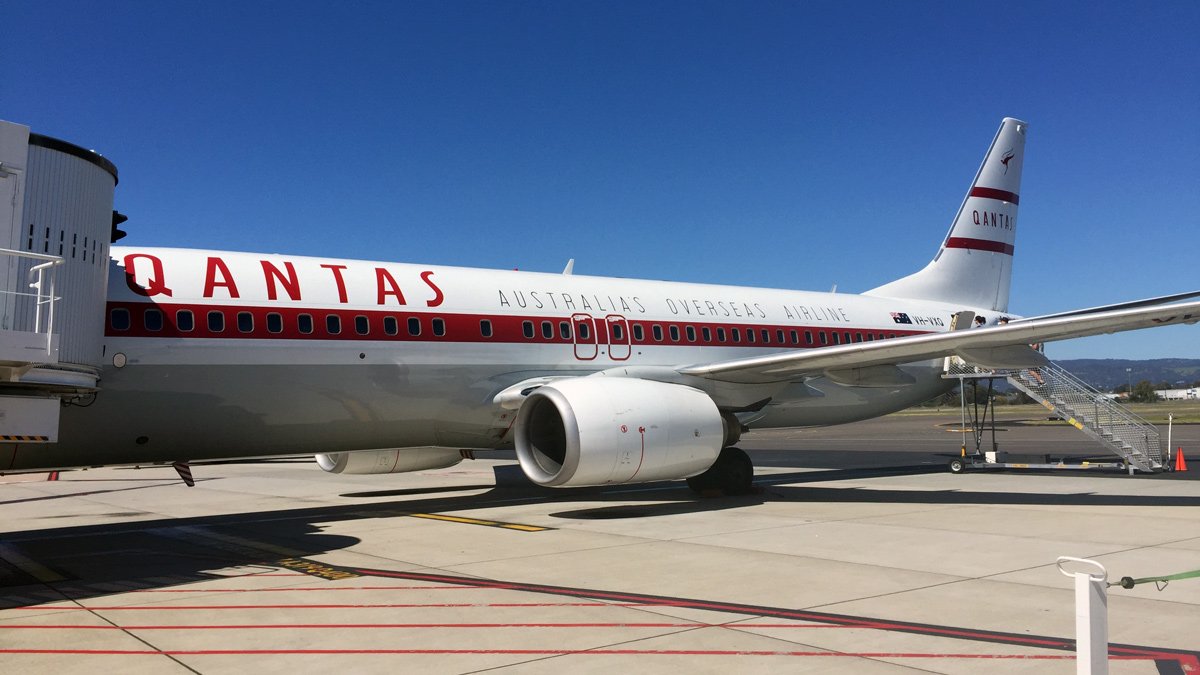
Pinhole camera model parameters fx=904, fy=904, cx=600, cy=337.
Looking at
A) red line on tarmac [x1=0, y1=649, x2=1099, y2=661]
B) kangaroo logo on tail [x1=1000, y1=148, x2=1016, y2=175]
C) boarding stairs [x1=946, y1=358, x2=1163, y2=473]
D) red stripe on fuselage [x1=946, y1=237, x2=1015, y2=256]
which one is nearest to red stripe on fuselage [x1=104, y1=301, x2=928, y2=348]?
boarding stairs [x1=946, y1=358, x2=1163, y2=473]

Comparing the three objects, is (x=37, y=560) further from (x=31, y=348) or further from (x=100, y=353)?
(x=31, y=348)

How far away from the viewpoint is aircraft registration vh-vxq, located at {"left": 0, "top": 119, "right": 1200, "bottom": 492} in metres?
8.88

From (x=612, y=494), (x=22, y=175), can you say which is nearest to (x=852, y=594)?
(x=22, y=175)

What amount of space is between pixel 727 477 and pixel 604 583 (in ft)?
24.6

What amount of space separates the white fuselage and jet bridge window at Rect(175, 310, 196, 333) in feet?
0.05

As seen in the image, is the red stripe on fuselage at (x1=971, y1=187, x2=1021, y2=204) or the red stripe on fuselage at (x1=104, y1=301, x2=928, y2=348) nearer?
the red stripe on fuselage at (x1=104, y1=301, x2=928, y2=348)

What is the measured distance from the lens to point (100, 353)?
33.0ft

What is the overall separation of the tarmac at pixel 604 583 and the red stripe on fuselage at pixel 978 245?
24.2ft

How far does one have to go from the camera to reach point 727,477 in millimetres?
14977

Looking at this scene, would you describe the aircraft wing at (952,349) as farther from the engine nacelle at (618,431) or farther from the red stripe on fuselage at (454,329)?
the engine nacelle at (618,431)

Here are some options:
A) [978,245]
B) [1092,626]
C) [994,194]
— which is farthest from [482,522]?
[994,194]

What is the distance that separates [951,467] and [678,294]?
828 centimetres

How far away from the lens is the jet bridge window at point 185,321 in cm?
1097

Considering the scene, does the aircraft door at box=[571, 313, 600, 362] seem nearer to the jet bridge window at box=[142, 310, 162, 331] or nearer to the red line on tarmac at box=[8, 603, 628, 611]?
the jet bridge window at box=[142, 310, 162, 331]
